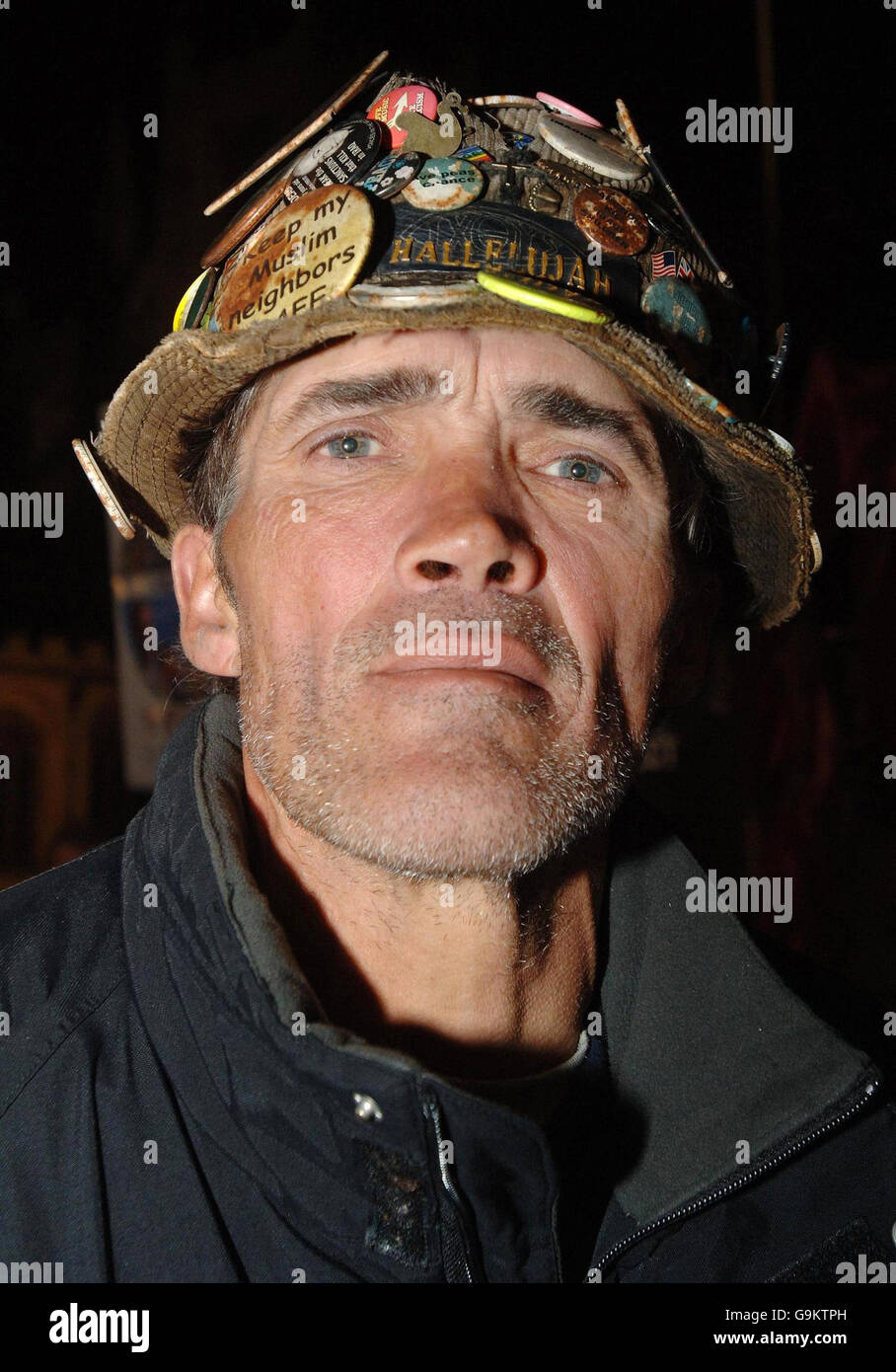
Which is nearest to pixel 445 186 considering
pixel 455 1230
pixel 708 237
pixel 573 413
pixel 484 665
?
pixel 573 413

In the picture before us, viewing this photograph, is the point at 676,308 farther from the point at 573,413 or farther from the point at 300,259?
the point at 300,259

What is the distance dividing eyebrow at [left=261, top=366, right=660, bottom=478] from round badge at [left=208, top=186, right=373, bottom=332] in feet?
0.51

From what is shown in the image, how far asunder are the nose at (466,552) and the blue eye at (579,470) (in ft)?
0.71

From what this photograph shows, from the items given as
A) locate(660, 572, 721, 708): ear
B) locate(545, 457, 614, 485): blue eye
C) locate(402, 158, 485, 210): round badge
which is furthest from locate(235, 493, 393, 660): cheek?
locate(660, 572, 721, 708): ear

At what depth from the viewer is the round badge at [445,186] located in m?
1.88

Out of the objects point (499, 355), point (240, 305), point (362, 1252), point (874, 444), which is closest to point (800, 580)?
point (499, 355)

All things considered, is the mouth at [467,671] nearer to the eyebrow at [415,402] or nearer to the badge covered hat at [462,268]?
the eyebrow at [415,402]

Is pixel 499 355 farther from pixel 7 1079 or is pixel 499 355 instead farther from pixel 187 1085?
pixel 7 1079

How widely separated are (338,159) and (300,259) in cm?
25

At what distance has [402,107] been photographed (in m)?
2.01

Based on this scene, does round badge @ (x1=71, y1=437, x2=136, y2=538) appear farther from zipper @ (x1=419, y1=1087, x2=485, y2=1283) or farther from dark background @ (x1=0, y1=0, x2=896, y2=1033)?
dark background @ (x1=0, y1=0, x2=896, y2=1033)

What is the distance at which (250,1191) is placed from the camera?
1.60 meters

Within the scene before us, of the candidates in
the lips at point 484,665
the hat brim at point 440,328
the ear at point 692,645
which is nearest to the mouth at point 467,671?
the lips at point 484,665

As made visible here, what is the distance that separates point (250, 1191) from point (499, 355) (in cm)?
140
